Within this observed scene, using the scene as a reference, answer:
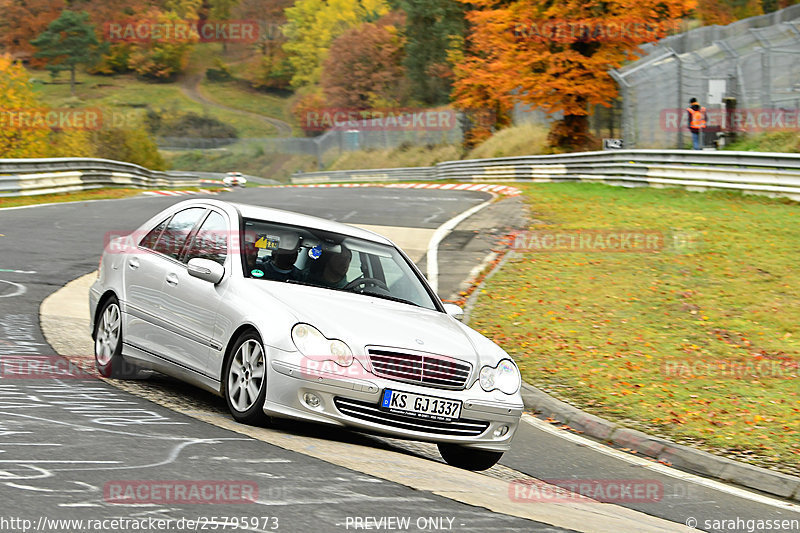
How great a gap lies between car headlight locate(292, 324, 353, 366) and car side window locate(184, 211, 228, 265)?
135 centimetres

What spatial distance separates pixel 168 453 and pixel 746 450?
5156 millimetres

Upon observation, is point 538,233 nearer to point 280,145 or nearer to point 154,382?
point 154,382

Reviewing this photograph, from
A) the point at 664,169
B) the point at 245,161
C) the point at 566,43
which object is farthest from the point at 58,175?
the point at 245,161

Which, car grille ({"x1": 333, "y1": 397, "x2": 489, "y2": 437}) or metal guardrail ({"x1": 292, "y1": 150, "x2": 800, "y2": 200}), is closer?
car grille ({"x1": 333, "y1": 397, "x2": 489, "y2": 437})

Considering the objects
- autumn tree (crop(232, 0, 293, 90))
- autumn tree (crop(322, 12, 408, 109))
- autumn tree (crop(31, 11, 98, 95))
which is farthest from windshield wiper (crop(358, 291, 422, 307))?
autumn tree (crop(232, 0, 293, 90))

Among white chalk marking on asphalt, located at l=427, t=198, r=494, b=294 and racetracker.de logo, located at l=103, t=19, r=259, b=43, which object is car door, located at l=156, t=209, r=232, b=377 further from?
racetracker.de logo, located at l=103, t=19, r=259, b=43

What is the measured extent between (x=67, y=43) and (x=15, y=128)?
354 feet

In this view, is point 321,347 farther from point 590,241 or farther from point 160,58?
point 160,58

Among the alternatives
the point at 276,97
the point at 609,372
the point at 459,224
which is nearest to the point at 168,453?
the point at 609,372

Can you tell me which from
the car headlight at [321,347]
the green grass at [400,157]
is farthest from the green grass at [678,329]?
the green grass at [400,157]

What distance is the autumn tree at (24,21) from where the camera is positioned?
16150cm

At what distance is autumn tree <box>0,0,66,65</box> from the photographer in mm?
161500

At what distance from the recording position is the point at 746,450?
861 centimetres

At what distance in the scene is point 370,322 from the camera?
22.7 feet
